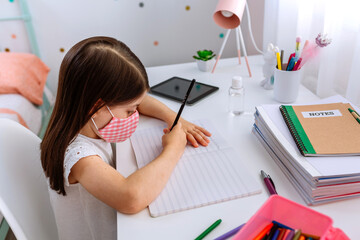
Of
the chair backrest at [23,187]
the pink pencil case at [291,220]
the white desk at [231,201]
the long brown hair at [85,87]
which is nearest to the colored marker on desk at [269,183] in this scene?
the white desk at [231,201]

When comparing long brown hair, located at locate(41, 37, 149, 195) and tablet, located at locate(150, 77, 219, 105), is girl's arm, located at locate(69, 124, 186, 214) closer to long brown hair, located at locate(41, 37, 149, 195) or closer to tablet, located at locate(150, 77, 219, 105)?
long brown hair, located at locate(41, 37, 149, 195)

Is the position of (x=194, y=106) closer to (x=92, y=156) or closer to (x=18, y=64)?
(x=92, y=156)

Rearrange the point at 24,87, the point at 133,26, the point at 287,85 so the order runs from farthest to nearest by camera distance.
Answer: the point at 133,26, the point at 24,87, the point at 287,85

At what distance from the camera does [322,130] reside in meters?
0.80

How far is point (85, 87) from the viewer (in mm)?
750

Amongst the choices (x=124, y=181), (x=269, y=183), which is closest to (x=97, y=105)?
(x=124, y=181)

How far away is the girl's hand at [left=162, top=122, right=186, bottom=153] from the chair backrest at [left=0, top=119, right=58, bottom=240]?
38 cm

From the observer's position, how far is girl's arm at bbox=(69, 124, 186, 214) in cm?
69

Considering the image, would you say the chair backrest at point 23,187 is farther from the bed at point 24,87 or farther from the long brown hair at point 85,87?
the bed at point 24,87

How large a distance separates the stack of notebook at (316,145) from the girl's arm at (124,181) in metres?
0.25

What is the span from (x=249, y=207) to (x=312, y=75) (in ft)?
2.94

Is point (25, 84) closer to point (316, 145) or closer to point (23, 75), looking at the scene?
point (23, 75)

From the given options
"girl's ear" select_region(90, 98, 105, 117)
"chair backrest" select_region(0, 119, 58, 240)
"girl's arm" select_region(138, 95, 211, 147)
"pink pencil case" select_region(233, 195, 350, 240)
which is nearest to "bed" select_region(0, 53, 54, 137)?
"chair backrest" select_region(0, 119, 58, 240)

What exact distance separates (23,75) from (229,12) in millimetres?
1149
